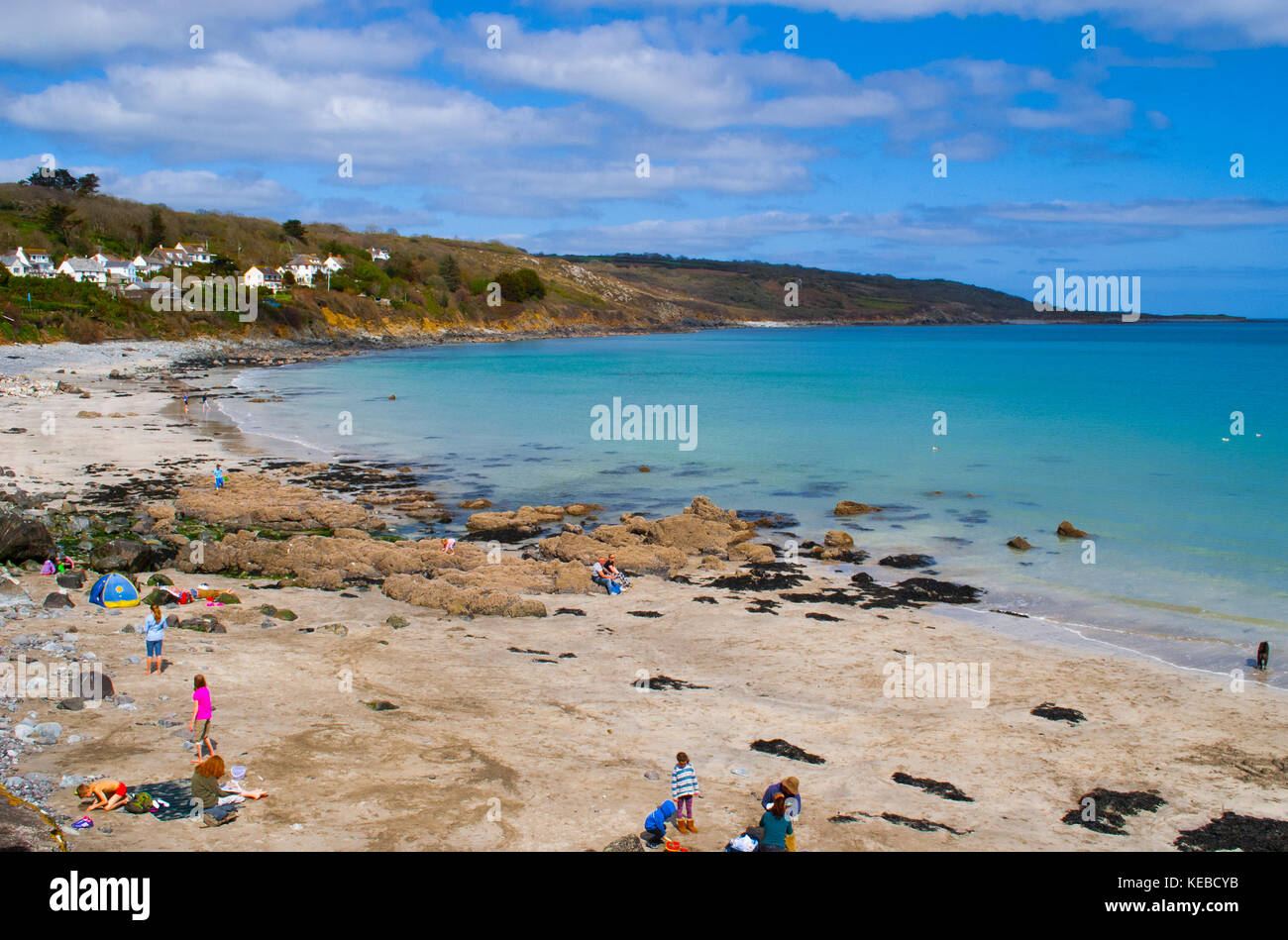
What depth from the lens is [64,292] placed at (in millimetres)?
81938

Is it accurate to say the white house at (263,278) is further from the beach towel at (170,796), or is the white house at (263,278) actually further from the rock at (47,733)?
the beach towel at (170,796)

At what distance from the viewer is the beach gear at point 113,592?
51.9 feet

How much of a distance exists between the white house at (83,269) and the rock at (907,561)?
321 feet

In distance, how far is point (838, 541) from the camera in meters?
23.4

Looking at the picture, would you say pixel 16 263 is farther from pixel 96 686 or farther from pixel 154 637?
pixel 96 686

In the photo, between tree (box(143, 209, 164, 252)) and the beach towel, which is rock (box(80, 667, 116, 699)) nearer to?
the beach towel

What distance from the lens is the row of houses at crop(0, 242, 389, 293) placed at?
95.8 meters

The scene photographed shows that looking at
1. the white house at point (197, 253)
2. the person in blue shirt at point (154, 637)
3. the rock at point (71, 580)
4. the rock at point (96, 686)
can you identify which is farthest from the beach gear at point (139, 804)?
the white house at point (197, 253)

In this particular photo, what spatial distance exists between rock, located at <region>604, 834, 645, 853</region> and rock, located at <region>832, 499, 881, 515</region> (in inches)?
791

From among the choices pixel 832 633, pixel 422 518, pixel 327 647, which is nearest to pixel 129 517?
pixel 422 518

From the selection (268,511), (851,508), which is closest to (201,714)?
(268,511)

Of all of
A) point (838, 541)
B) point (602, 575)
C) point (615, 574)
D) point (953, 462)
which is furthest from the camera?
point (953, 462)

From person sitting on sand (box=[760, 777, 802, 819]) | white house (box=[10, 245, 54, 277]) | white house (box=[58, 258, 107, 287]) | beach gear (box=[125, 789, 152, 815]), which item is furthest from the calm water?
white house (box=[10, 245, 54, 277])

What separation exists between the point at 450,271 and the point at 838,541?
145 m
